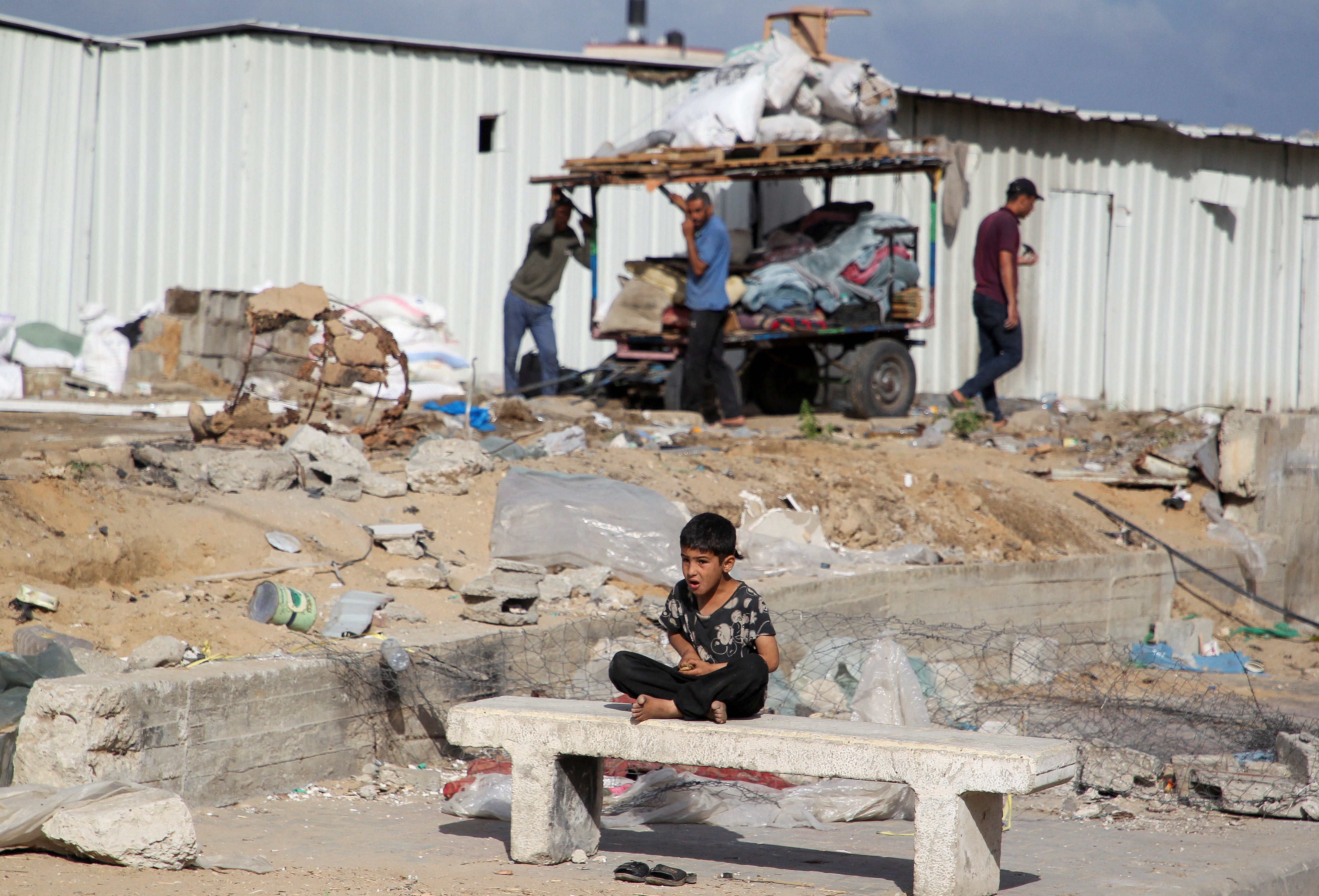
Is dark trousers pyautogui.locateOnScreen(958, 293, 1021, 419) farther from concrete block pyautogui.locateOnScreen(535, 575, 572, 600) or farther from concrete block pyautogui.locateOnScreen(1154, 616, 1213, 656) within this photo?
concrete block pyautogui.locateOnScreen(535, 575, 572, 600)

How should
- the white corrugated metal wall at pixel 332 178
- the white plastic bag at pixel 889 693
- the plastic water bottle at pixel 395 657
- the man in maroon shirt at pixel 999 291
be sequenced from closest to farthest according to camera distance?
the plastic water bottle at pixel 395 657 → the white plastic bag at pixel 889 693 → the man in maroon shirt at pixel 999 291 → the white corrugated metal wall at pixel 332 178

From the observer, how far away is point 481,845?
4090 mm

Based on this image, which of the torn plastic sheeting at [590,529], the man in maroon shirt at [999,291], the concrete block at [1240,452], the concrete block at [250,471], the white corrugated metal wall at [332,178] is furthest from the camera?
the white corrugated metal wall at [332,178]

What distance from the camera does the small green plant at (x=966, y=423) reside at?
10.6m

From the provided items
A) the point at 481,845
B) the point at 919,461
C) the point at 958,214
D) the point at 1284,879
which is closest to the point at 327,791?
the point at 481,845

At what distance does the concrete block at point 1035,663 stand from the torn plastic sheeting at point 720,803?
206 centimetres

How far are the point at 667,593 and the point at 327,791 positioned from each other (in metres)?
2.57

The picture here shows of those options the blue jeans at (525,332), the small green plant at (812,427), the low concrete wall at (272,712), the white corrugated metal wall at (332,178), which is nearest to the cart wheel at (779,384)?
the small green plant at (812,427)

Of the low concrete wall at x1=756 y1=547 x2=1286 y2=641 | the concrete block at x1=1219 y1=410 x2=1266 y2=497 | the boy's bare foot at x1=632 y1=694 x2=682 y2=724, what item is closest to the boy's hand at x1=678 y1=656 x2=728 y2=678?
the boy's bare foot at x1=632 y1=694 x2=682 y2=724

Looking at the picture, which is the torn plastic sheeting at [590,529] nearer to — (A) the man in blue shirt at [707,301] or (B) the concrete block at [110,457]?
(B) the concrete block at [110,457]

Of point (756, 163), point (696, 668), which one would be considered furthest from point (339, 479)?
point (756, 163)

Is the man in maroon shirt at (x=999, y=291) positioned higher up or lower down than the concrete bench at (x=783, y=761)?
higher up

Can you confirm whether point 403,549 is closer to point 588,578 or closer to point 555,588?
point 555,588

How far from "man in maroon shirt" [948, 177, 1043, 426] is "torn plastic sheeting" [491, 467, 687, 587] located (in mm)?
4382
